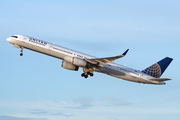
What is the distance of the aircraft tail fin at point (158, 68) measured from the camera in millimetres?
63344

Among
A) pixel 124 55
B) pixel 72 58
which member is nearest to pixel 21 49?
pixel 72 58

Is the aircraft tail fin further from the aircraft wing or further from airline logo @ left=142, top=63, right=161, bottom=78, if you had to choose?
the aircraft wing

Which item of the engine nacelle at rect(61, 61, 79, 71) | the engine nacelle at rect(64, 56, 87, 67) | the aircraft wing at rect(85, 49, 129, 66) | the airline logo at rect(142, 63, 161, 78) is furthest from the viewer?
the airline logo at rect(142, 63, 161, 78)

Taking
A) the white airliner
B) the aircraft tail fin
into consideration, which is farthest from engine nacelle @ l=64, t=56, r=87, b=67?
the aircraft tail fin

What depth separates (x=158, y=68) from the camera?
211 ft

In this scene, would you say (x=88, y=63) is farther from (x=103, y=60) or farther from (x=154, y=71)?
(x=154, y=71)

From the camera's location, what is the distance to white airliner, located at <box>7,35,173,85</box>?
184 ft

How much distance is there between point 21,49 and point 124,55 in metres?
20.7

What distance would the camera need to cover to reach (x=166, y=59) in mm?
65000

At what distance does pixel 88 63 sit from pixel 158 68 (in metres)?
16.6

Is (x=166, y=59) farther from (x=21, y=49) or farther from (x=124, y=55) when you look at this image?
(x=21, y=49)

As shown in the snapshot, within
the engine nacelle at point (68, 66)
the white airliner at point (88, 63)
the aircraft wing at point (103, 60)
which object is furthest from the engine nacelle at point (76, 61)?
the engine nacelle at point (68, 66)

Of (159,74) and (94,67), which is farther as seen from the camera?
(159,74)

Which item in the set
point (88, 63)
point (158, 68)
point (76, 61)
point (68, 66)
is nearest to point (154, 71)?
point (158, 68)
